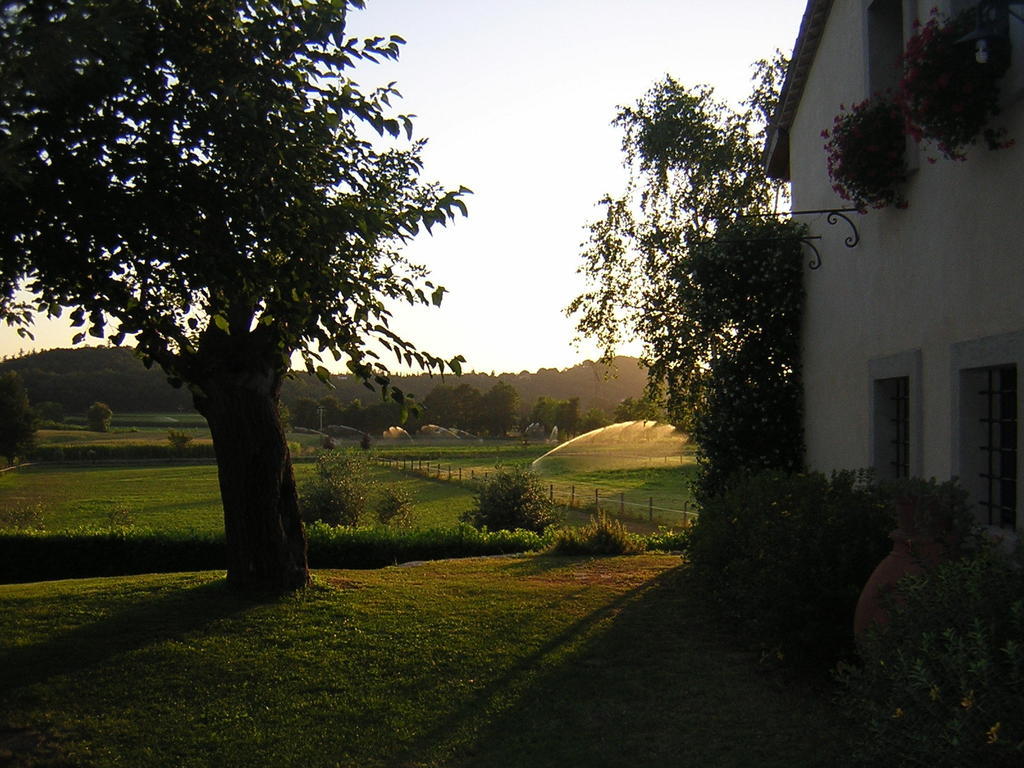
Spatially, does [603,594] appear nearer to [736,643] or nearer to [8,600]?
[736,643]

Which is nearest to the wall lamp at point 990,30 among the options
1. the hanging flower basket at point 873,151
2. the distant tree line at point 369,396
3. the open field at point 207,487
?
the hanging flower basket at point 873,151

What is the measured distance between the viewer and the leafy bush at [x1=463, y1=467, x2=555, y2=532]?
2197 centimetres

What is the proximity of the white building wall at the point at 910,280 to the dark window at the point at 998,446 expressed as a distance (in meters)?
0.21

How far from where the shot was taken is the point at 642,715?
18.5ft

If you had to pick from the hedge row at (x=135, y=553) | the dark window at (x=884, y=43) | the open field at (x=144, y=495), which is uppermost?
the dark window at (x=884, y=43)

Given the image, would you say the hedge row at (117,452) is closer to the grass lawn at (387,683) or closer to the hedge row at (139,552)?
the hedge row at (139,552)

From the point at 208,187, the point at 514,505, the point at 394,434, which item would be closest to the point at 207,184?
the point at 208,187

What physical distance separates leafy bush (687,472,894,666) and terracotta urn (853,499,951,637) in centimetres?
38

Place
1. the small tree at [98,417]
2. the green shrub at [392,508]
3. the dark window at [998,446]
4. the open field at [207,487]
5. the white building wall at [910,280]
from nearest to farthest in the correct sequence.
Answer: the white building wall at [910,280] < the dark window at [998,446] < the green shrub at [392,508] < the open field at [207,487] < the small tree at [98,417]

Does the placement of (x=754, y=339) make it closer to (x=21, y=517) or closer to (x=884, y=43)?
(x=884, y=43)

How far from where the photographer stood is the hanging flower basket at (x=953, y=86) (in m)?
5.06

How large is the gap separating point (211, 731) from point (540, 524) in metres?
16.7

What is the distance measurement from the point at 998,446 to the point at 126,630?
707 cm

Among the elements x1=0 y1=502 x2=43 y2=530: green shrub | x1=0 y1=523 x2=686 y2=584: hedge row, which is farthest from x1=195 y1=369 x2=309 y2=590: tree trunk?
x1=0 y1=502 x2=43 y2=530: green shrub
